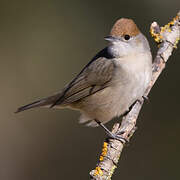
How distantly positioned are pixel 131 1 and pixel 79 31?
133 centimetres

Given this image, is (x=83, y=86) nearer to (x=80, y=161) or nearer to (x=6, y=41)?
(x=80, y=161)

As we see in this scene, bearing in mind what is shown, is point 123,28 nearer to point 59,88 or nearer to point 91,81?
point 91,81

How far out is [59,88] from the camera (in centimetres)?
907

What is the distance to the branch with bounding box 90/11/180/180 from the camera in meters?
4.94

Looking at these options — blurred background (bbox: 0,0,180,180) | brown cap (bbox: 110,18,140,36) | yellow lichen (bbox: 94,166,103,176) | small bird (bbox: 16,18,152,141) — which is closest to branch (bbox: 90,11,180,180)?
yellow lichen (bbox: 94,166,103,176)

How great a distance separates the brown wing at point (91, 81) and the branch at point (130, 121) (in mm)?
626

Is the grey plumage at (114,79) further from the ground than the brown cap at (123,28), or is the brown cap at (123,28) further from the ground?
the brown cap at (123,28)

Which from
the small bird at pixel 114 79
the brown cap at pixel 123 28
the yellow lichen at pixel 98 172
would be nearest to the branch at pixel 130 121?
the yellow lichen at pixel 98 172

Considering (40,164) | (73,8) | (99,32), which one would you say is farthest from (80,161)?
(73,8)

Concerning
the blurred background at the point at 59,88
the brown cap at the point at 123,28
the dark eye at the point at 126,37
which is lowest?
the blurred background at the point at 59,88

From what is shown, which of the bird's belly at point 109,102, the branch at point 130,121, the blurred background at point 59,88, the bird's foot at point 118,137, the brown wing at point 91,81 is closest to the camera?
the branch at point 130,121

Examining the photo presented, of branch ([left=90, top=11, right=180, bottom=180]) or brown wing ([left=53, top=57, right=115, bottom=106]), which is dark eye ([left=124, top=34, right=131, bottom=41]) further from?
branch ([left=90, top=11, right=180, bottom=180])

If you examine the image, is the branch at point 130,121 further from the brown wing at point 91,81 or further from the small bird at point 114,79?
the brown wing at point 91,81

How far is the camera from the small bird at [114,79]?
5.94 metres
